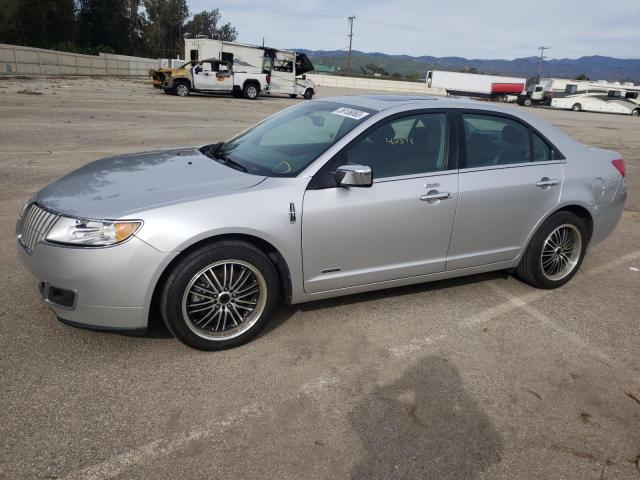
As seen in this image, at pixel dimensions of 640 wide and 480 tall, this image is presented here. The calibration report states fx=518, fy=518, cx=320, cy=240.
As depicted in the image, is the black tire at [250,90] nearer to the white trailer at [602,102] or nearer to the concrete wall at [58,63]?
the concrete wall at [58,63]

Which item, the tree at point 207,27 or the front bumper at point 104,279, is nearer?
the front bumper at point 104,279

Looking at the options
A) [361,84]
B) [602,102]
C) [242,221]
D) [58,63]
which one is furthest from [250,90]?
[361,84]

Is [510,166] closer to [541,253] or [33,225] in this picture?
[541,253]

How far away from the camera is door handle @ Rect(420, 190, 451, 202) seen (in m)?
3.78

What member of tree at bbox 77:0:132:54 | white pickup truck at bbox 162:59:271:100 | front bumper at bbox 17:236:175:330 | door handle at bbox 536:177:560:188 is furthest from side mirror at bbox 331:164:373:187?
tree at bbox 77:0:132:54

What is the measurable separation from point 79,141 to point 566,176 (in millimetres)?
9611

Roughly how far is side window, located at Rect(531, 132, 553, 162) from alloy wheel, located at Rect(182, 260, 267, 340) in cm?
265

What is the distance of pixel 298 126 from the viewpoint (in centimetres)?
431

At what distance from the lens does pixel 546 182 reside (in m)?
4.32

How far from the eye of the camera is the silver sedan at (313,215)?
3.03 m

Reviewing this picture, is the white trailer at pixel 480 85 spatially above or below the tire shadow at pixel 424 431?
above

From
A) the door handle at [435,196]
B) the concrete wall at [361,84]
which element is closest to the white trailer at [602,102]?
the concrete wall at [361,84]

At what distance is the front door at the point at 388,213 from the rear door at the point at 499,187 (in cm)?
16

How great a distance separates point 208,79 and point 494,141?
23.6 meters
